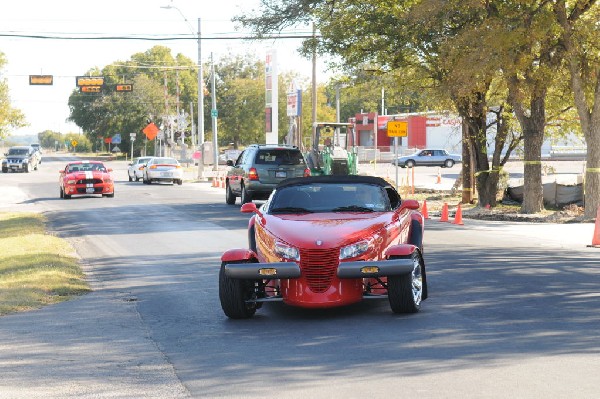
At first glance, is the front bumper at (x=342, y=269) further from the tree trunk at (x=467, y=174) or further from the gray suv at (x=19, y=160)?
the gray suv at (x=19, y=160)

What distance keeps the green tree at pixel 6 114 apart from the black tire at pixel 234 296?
253 feet

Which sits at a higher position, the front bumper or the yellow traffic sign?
the yellow traffic sign

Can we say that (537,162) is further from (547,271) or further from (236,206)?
(547,271)

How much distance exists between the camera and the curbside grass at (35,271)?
13.3 m

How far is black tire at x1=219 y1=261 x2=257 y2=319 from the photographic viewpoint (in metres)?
10.8

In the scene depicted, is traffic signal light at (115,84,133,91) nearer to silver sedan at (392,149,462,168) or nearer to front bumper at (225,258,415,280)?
silver sedan at (392,149,462,168)

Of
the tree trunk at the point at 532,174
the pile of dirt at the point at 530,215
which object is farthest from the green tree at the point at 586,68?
the tree trunk at the point at 532,174

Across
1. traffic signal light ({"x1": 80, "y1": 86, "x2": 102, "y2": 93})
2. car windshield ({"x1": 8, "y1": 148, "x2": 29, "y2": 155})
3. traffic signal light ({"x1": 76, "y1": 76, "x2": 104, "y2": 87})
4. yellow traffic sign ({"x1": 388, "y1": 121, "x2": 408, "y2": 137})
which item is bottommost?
car windshield ({"x1": 8, "y1": 148, "x2": 29, "y2": 155})

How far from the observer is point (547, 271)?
573 inches

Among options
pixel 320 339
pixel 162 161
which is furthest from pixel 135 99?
pixel 320 339

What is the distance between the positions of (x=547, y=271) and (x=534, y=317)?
4238 millimetres

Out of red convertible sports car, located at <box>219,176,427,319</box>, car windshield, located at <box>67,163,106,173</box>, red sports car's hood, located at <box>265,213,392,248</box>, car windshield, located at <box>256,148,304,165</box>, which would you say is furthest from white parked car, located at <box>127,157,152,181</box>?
red convertible sports car, located at <box>219,176,427,319</box>

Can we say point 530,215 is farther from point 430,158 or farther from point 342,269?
point 430,158

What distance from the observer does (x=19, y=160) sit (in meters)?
72.4
